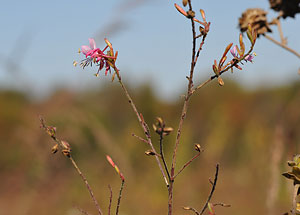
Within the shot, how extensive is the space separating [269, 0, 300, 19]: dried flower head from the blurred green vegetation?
0.48m

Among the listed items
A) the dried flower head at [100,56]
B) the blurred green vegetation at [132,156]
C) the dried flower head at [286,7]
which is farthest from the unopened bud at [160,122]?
the blurred green vegetation at [132,156]

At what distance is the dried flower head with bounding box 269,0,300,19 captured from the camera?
127 centimetres

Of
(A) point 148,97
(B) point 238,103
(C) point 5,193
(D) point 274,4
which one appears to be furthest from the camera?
(B) point 238,103

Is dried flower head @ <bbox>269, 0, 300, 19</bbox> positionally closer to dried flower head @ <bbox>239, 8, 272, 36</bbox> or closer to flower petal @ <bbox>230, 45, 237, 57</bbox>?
dried flower head @ <bbox>239, 8, 272, 36</bbox>

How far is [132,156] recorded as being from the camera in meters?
8.06

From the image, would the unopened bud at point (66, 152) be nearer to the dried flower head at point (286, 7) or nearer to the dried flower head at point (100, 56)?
the dried flower head at point (100, 56)

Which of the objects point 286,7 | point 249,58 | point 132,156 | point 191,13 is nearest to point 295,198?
point 249,58

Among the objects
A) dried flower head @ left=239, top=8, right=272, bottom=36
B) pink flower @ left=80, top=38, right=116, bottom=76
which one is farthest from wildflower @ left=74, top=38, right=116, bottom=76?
dried flower head @ left=239, top=8, right=272, bottom=36

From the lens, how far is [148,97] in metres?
11.1

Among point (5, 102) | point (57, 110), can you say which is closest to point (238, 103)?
point (5, 102)

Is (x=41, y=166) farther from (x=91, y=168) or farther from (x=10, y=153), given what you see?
(x=10, y=153)

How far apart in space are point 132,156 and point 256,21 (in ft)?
22.2

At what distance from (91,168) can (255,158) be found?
8.11ft

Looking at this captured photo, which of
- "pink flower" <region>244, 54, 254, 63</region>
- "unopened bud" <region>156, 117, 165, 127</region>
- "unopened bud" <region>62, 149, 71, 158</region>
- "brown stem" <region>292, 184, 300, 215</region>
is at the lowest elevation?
"brown stem" <region>292, 184, 300, 215</region>
